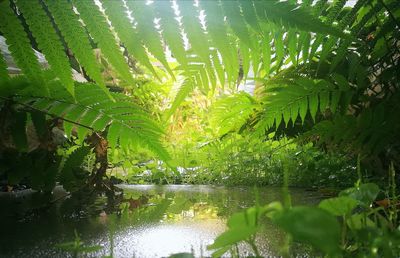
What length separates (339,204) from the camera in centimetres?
59

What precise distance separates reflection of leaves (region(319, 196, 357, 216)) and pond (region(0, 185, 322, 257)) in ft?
0.82

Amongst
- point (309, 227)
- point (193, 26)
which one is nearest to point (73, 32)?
point (193, 26)

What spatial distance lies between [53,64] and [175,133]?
16.2 ft

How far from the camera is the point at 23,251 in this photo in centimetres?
90

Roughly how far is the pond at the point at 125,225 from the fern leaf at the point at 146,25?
44cm

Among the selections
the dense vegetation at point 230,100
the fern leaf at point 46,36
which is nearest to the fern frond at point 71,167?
the dense vegetation at point 230,100

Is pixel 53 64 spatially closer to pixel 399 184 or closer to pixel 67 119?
pixel 67 119

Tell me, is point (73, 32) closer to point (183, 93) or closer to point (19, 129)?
point (183, 93)

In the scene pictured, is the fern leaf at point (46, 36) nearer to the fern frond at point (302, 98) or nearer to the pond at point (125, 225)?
the pond at point (125, 225)

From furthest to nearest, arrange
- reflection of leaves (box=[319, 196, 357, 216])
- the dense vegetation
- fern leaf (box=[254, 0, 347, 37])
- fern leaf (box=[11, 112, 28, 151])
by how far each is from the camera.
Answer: fern leaf (box=[11, 112, 28, 151])
fern leaf (box=[254, 0, 347, 37])
the dense vegetation
reflection of leaves (box=[319, 196, 357, 216])

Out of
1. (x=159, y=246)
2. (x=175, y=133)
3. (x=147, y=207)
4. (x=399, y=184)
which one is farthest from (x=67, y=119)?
(x=175, y=133)

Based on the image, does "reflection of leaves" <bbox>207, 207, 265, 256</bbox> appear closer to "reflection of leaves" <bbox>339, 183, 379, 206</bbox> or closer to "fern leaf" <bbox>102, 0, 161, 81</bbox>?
"reflection of leaves" <bbox>339, 183, 379, 206</bbox>

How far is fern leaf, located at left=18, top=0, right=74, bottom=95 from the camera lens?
82 centimetres

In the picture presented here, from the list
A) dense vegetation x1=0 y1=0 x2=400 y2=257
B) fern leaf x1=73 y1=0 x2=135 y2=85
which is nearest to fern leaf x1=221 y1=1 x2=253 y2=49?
dense vegetation x1=0 y1=0 x2=400 y2=257
